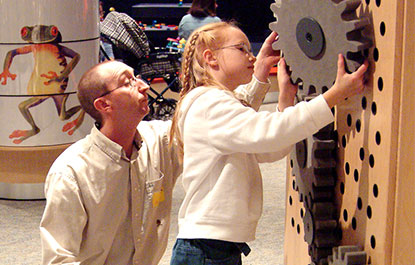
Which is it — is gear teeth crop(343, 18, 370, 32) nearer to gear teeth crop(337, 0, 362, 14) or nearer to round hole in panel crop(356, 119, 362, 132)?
gear teeth crop(337, 0, 362, 14)

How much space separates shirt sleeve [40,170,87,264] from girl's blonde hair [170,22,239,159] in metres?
0.44

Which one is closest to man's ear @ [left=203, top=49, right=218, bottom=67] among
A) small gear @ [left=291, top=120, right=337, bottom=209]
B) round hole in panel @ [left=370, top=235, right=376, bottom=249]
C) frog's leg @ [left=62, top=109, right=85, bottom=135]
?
small gear @ [left=291, top=120, right=337, bottom=209]

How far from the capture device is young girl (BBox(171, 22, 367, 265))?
1490 millimetres

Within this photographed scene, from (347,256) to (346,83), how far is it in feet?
1.18

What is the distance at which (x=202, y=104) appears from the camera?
65.8 inches

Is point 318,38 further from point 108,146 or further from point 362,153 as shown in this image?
point 108,146

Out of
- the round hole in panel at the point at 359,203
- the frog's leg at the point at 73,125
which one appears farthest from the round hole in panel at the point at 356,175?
the frog's leg at the point at 73,125

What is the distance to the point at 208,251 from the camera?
5.81 feet

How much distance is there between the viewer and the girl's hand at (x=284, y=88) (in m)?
1.62

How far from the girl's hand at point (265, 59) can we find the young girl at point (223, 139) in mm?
32

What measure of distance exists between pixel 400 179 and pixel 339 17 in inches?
13.4

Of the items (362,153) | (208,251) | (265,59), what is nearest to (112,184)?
(208,251)

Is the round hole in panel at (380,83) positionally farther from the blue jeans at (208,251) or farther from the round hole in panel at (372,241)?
the blue jeans at (208,251)

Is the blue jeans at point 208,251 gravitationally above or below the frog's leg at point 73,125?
above
